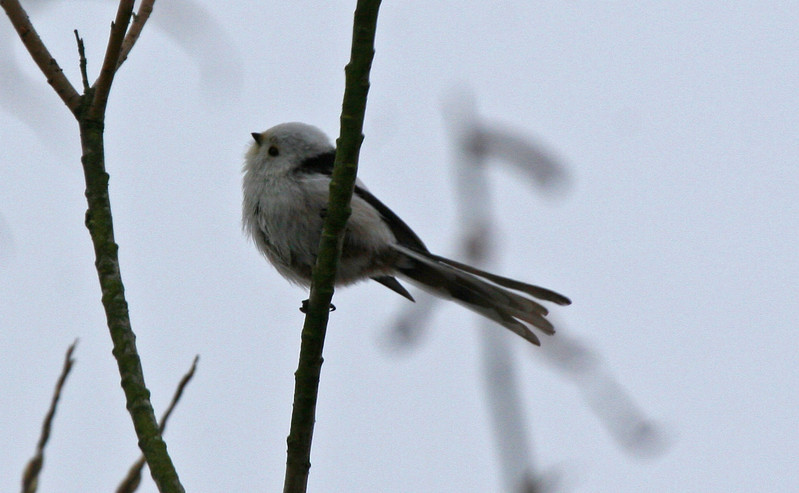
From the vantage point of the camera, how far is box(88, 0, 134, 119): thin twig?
8.41 feet

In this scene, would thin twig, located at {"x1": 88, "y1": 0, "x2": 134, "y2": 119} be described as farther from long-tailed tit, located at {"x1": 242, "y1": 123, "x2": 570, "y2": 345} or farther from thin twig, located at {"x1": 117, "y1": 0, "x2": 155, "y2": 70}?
long-tailed tit, located at {"x1": 242, "y1": 123, "x2": 570, "y2": 345}

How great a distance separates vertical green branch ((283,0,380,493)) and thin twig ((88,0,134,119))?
72 centimetres

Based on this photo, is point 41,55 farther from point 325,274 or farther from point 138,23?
point 325,274

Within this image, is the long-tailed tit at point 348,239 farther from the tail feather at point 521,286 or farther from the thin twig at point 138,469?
the thin twig at point 138,469

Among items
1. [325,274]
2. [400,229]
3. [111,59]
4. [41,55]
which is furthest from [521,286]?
[41,55]

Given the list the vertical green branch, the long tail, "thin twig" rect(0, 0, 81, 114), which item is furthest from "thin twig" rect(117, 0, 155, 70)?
the long tail

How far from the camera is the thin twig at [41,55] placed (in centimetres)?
279

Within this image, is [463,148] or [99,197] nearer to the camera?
[463,148]

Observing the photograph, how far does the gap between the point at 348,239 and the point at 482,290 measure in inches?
25.0

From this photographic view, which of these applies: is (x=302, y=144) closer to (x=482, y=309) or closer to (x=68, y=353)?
(x=482, y=309)

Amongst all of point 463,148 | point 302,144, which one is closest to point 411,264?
point 302,144

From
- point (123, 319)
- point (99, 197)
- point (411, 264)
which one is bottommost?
point (123, 319)

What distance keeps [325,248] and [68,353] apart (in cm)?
75

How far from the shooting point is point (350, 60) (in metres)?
2.28
